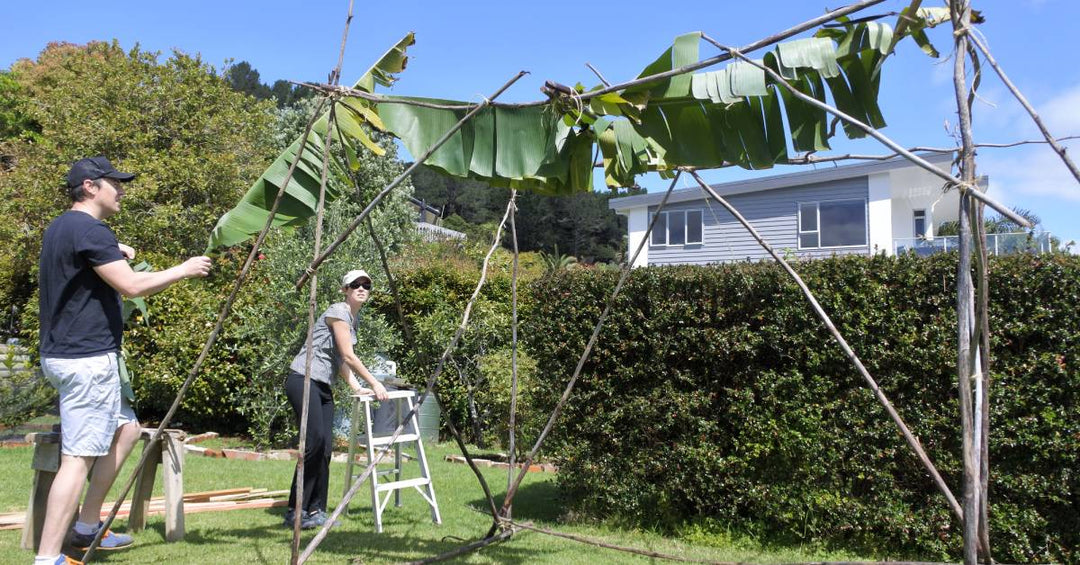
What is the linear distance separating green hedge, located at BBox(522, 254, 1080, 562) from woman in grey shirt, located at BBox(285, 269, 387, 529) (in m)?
1.67

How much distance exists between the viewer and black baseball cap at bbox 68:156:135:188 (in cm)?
388

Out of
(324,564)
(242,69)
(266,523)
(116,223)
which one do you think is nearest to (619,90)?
(324,564)

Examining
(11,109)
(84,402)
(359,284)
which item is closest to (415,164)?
(84,402)

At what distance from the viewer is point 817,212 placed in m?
21.7

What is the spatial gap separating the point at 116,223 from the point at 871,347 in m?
12.8

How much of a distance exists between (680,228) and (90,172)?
71.8ft

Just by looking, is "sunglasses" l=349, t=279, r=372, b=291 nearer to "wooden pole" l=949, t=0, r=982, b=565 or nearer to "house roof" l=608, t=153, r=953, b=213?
"wooden pole" l=949, t=0, r=982, b=565

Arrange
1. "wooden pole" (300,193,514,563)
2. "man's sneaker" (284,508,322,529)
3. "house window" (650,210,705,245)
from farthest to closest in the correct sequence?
"house window" (650,210,705,245)
"man's sneaker" (284,508,322,529)
"wooden pole" (300,193,514,563)

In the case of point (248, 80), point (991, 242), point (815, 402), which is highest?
point (248, 80)

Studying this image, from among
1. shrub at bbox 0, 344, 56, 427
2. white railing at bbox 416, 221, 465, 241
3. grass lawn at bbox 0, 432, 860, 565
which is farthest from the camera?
white railing at bbox 416, 221, 465, 241

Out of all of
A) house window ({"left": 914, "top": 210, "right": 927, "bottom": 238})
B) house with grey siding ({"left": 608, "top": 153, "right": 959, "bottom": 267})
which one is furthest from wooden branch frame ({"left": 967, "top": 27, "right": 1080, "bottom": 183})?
house window ({"left": 914, "top": 210, "right": 927, "bottom": 238})

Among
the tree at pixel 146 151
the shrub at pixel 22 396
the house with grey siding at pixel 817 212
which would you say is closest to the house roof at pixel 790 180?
the house with grey siding at pixel 817 212

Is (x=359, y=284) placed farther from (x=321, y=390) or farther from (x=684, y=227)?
(x=684, y=227)

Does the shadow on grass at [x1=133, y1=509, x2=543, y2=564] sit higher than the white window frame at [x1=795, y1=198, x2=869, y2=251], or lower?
lower
